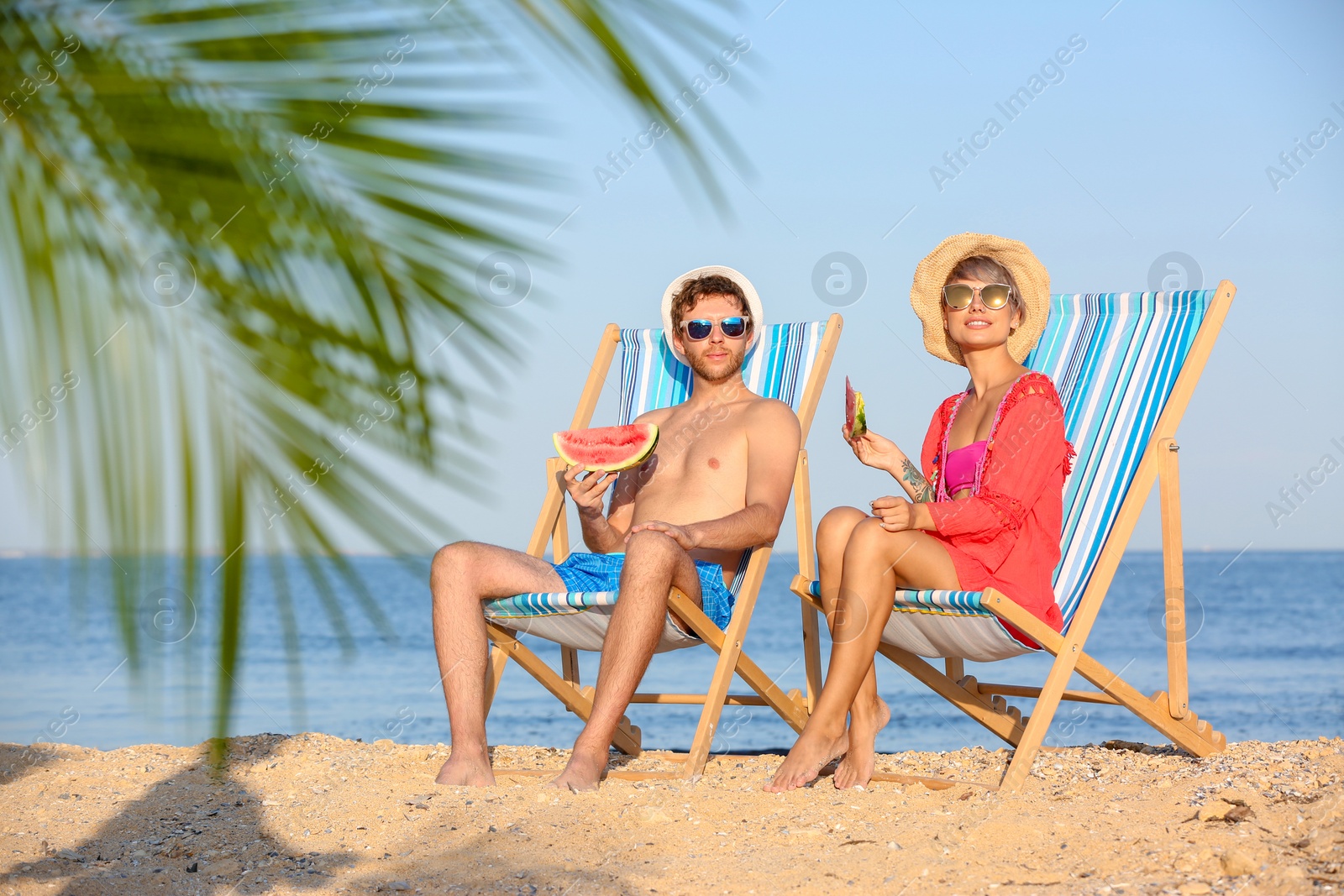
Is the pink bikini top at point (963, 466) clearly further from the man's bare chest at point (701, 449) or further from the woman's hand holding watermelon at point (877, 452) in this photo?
the man's bare chest at point (701, 449)

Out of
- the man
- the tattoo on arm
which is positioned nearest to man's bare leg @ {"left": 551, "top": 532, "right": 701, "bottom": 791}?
the man

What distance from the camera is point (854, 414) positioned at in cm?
388

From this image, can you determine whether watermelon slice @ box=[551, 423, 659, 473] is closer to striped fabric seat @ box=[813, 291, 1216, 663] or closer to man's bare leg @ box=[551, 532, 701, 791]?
man's bare leg @ box=[551, 532, 701, 791]

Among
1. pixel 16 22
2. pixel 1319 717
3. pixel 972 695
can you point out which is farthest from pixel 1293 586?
pixel 16 22

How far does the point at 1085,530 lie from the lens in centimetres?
393

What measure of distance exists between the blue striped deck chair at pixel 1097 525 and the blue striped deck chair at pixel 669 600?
28cm

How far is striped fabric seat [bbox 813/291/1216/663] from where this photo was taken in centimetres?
372

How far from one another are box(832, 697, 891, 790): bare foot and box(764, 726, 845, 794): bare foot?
8cm

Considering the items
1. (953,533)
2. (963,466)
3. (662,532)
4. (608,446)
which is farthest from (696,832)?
(608,446)

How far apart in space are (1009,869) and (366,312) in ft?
8.08

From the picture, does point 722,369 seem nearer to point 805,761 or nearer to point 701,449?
point 701,449

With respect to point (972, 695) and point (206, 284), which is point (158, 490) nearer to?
point (206, 284)

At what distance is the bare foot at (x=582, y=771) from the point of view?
3.64 m

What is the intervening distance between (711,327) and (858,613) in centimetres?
144
